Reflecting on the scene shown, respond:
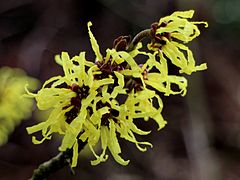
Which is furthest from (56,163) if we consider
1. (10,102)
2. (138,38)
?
(10,102)

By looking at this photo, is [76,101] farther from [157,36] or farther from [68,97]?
[157,36]

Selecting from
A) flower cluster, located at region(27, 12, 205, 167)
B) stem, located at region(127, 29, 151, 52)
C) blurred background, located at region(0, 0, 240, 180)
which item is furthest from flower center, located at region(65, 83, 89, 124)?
blurred background, located at region(0, 0, 240, 180)

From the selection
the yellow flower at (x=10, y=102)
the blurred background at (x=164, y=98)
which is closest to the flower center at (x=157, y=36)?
the yellow flower at (x=10, y=102)

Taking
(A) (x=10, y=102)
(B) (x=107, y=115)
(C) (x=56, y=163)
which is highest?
(A) (x=10, y=102)

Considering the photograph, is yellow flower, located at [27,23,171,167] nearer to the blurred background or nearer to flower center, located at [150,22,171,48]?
flower center, located at [150,22,171,48]

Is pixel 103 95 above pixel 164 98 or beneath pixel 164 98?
beneath

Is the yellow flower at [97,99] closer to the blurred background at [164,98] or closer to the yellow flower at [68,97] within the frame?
the yellow flower at [68,97]
